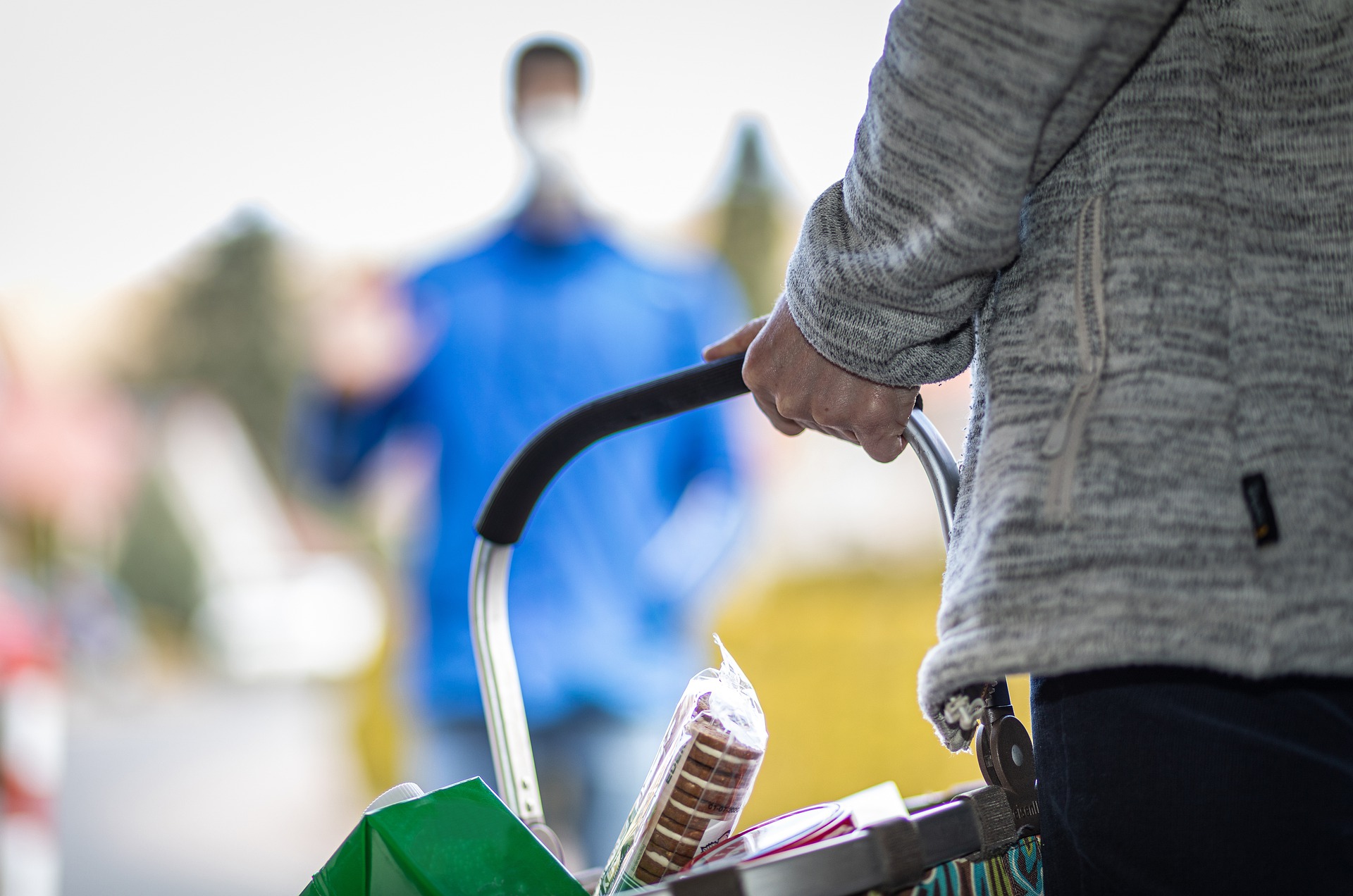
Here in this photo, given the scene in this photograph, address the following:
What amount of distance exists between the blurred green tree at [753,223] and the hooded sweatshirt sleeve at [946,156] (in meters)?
8.21

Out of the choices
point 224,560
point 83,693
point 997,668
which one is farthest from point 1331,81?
point 224,560

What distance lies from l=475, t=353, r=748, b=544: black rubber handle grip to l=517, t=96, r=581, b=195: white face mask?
1741 millimetres

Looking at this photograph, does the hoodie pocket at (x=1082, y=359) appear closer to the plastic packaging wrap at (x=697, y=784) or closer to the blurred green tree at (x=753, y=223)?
the plastic packaging wrap at (x=697, y=784)

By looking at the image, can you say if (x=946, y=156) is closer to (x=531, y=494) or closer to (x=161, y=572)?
(x=531, y=494)

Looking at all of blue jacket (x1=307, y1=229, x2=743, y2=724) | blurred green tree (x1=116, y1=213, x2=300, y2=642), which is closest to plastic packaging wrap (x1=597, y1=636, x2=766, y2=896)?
blue jacket (x1=307, y1=229, x2=743, y2=724)

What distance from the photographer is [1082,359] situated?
0.64 m

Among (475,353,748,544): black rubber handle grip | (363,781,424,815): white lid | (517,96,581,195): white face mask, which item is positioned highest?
(517,96,581,195): white face mask

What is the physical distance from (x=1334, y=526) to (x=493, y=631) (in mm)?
704

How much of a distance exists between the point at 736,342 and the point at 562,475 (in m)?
1.39

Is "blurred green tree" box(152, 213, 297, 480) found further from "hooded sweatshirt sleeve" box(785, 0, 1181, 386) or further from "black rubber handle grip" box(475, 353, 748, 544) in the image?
"hooded sweatshirt sleeve" box(785, 0, 1181, 386)

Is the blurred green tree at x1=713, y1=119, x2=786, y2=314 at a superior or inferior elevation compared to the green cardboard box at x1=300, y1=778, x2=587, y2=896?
superior

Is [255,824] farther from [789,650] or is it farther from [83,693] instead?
[83,693]

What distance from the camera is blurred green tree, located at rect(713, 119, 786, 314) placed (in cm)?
916

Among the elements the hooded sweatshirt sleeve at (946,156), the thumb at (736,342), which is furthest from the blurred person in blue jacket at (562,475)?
the hooded sweatshirt sleeve at (946,156)
